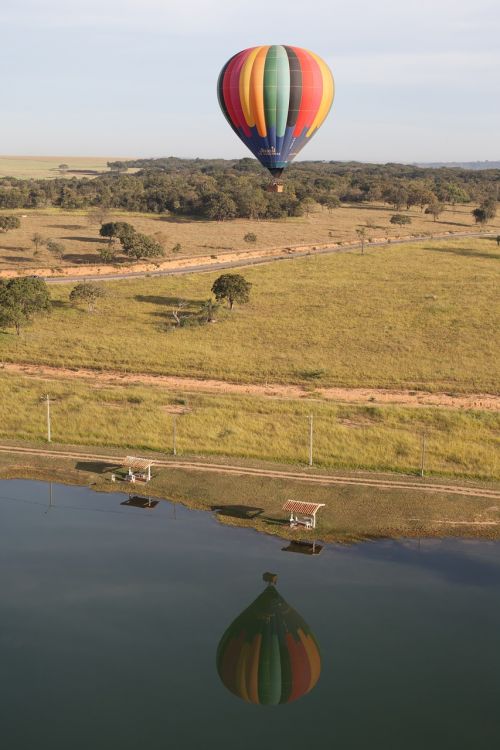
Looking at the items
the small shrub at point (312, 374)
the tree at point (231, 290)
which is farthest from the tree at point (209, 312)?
the small shrub at point (312, 374)

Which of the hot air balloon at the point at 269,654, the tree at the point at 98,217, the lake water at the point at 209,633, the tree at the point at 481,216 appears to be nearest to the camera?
the lake water at the point at 209,633

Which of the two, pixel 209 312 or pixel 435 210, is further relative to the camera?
pixel 435 210

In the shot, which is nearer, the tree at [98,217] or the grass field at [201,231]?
the grass field at [201,231]

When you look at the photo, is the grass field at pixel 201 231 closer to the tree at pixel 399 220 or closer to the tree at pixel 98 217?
the tree at pixel 98 217

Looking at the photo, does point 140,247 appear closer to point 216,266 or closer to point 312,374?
point 216,266

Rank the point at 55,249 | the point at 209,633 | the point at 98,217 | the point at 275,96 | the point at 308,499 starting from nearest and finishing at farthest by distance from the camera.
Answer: the point at 209,633 → the point at 308,499 → the point at 275,96 → the point at 55,249 → the point at 98,217

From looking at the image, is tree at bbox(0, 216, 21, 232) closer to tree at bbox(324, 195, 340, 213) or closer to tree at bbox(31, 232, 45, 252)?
tree at bbox(31, 232, 45, 252)

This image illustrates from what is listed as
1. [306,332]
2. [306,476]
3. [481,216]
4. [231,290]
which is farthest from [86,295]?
[481,216]
